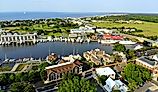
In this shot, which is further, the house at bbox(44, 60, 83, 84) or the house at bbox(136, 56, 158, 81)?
the house at bbox(136, 56, 158, 81)

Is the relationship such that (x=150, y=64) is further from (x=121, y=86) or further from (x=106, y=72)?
(x=121, y=86)

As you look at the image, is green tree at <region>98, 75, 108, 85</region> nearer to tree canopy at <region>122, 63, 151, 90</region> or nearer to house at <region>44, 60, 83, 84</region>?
tree canopy at <region>122, 63, 151, 90</region>

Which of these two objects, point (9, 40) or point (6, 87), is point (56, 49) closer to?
point (9, 40)

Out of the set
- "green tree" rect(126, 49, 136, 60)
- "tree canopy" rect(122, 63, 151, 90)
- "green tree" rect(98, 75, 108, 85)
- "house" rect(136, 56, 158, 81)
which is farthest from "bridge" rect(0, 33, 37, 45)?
"tree canopy" rect(122, 63, 151, 90)

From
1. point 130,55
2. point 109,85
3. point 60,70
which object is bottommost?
point 130,55

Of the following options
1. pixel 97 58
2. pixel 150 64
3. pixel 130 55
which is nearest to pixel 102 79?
pixel 150 64

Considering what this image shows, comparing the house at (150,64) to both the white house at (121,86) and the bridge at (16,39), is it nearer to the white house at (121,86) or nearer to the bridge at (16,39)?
the white house at (121,86)
